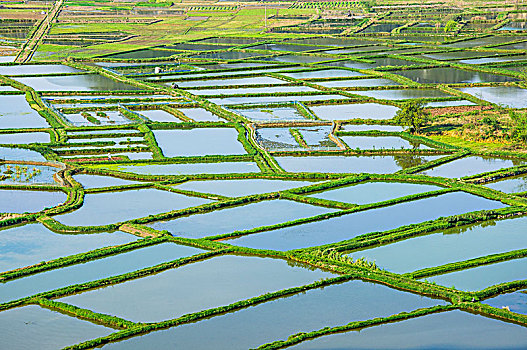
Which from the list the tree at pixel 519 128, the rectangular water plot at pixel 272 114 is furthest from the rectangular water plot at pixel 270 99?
the tree at pixel 519 128

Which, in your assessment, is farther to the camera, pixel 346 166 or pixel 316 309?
pixel 346 166

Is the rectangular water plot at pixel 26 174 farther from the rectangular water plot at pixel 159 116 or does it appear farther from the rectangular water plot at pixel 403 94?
the rectangular water plot at pixel 403 94

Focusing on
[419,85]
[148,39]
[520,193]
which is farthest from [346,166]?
[148,39]

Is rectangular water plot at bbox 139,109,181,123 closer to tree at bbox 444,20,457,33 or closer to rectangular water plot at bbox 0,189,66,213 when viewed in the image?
rectangular water plot at bbox 0,189,66,213

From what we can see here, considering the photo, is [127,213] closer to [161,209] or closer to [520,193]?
[161,209]

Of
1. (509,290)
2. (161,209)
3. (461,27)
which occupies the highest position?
(461,27)
